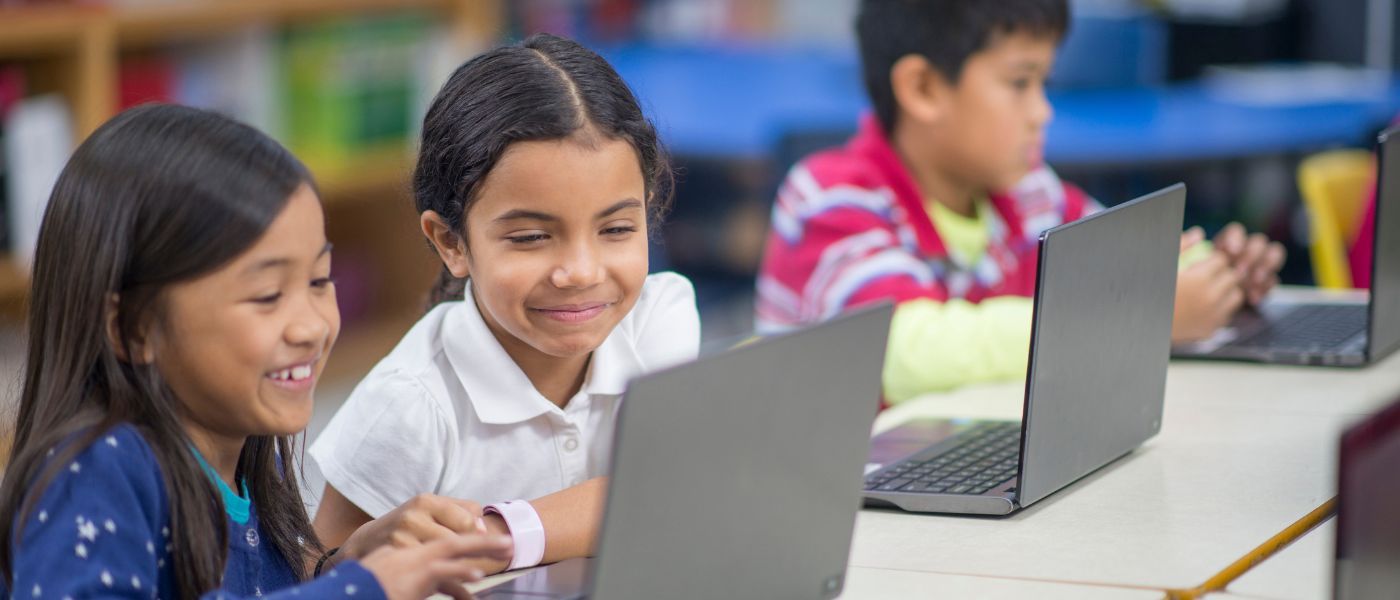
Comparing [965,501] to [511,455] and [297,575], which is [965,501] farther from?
[297,575]

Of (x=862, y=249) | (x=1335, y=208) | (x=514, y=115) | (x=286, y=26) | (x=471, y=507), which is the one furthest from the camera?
(x=286, y=26)

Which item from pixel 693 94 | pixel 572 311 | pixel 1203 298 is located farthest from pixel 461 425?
pixel 693 94

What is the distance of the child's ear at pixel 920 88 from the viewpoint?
7.02ft

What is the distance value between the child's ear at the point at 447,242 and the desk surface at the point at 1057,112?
1.22 meters

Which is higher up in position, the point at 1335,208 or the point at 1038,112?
the point at 1038,112

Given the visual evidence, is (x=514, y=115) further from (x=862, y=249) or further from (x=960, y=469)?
(x=862, y=249)

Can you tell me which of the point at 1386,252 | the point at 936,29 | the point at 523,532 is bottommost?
the point at 523,532

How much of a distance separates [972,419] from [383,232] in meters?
2.54

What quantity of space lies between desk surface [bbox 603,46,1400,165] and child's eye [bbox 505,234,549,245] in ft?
4.22

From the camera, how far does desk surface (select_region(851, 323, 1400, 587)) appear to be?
3.91ft

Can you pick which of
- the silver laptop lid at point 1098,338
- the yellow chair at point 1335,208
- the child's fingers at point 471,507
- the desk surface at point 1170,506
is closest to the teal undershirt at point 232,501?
the child's fingers at point 471,507

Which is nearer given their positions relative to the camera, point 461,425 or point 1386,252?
point 461,425

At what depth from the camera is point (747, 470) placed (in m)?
0.95

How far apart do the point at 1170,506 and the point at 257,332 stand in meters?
0.74
